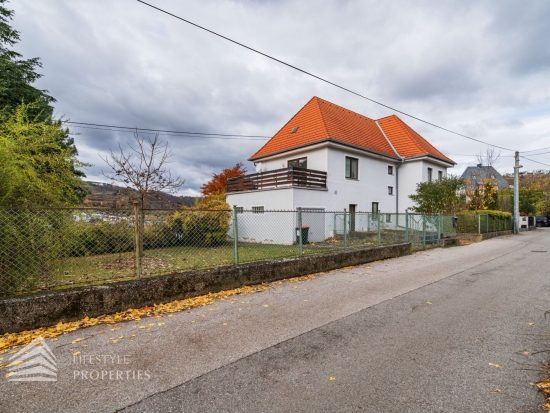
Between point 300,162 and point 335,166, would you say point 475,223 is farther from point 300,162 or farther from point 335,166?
point 300,162

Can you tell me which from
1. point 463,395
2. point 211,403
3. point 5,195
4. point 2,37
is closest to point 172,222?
point 5,195

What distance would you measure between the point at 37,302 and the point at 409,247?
11.5 metres

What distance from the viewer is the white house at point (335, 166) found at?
15516 millimetres

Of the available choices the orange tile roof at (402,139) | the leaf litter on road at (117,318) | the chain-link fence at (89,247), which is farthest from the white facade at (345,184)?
the leaf litter on road at (117,318)

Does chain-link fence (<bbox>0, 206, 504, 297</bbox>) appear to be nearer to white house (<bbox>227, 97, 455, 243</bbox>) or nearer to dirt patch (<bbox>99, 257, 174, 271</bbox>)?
dirt patch (<bbox>99, 257, 174, 271</bbox>)

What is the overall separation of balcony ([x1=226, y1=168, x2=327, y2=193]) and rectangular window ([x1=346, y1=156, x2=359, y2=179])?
2.61 metres

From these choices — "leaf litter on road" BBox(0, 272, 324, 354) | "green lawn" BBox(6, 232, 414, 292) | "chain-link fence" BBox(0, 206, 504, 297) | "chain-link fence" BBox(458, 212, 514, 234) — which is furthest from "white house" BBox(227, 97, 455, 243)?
"leaf litter on road" BBox(0, 272, 324, 354)

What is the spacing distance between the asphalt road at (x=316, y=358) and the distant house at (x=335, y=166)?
10.1 metres

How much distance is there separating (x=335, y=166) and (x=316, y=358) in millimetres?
14605

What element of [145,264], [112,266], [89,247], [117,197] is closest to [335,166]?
[117,197]

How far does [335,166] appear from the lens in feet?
54.8

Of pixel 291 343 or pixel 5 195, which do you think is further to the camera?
pixel 5 195

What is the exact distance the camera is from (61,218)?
453cm

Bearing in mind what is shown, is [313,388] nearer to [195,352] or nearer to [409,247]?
[195,352]
